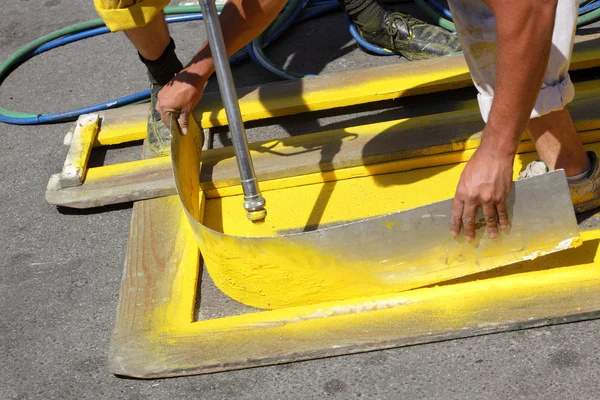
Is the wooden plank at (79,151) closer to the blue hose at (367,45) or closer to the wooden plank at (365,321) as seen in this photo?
the wooden plank at (365,321)

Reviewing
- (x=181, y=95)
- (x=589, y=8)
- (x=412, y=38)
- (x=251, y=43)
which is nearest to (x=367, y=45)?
(x=412, y=38)

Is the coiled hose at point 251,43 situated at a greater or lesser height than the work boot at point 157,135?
lesser

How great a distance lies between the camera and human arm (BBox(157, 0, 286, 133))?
2.17 m

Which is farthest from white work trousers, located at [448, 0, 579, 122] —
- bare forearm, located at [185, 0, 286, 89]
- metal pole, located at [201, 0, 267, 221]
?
metal pole, located at [201, 0, 267, 221]

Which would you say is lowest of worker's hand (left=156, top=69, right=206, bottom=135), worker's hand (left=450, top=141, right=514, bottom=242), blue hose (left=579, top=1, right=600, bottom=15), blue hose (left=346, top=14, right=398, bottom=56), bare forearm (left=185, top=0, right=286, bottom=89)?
blue hose (left=579, top=1, right=600, bottom=15)

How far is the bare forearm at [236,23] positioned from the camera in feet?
7.09

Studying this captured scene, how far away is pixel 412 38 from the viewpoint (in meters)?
3.20

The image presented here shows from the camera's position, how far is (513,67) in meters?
1.65

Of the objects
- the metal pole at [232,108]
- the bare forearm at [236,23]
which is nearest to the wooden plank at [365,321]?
the metal pole at [232,108]

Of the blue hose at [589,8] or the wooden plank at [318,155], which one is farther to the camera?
the blue hose at [589,8]

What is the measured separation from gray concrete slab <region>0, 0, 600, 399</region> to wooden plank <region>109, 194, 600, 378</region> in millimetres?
43

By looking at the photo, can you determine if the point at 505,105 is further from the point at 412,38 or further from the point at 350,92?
the point at 412,38

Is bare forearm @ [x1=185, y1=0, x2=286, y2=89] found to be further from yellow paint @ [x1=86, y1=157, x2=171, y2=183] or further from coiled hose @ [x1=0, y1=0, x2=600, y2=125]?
coiled hose @ [x1=0, y1=0, x2=600, y2=125]

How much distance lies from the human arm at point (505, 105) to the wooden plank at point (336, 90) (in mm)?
1031
